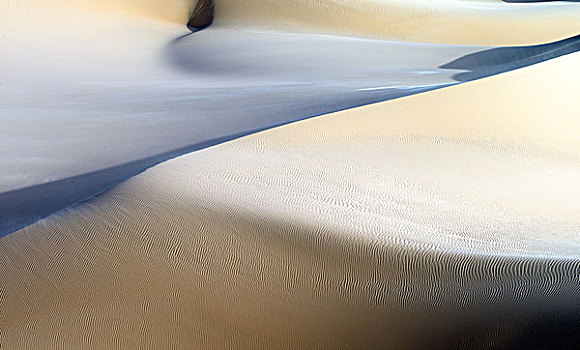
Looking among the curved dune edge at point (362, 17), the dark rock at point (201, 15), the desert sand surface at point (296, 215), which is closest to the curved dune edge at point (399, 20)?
the curved dune edge at point (362, 17)

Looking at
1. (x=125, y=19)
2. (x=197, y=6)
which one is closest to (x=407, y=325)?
(x=125, y=19)

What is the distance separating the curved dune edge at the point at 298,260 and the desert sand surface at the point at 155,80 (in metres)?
0.55

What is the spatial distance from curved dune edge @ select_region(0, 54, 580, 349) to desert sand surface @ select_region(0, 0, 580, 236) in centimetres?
55

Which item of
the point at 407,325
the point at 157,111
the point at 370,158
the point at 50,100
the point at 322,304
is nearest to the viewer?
the point at 407,325

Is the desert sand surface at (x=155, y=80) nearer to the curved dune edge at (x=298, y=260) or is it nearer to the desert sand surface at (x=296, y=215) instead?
the desert sand surface at (x=296, y=215)

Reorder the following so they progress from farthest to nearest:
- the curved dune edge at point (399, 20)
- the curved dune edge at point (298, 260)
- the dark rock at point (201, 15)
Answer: the dark rock at point (201, 15) → the curved dune edge at point (399, 20) → the curved dune edge at point (298, 260)

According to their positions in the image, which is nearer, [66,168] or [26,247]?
[26,247]

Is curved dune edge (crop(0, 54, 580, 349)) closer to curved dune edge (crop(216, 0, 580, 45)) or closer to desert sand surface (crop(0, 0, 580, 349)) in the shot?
desert sand surface (crop(0, 0, 580, 349))

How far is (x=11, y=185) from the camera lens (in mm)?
3484

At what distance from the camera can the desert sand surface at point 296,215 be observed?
6.62ft

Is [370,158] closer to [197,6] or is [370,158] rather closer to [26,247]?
[26,247]

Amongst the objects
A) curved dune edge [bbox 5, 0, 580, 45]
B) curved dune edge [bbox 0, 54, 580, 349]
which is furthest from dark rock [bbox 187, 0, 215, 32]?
curved dune edge [bbox 0, 54, 580, 349]

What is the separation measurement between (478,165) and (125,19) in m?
8.50

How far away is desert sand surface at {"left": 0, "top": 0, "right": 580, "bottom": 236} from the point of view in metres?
3.84
